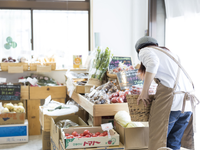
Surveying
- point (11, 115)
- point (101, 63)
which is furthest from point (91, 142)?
point (11, 115)

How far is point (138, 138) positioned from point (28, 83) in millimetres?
2502

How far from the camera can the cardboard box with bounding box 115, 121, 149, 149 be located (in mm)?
2209

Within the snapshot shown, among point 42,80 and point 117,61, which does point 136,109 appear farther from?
point 42,80

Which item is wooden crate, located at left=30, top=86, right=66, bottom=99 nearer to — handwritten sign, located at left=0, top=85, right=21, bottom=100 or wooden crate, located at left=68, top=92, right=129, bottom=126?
handwritten sign, located at left=0, top=85, right=21, bottom=100

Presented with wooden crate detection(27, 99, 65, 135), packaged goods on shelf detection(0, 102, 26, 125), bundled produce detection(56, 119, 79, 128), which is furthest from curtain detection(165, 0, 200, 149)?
packaged goods on shelf detection(0, 102, 26, 125)

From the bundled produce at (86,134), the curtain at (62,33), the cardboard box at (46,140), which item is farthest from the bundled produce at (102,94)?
the curtain at (62,33)

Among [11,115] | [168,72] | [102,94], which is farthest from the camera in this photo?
[11,115]

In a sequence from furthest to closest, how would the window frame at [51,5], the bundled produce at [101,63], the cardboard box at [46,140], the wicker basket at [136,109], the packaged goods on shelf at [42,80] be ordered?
the window frame at [51,5] → the packaged goods on shelf at [42,80] → the bundled produce at [101,63] → the cardboard box at [46,140] → the wicker basket at [136,109]

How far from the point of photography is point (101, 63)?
3.31 metres

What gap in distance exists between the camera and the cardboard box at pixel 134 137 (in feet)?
7.25

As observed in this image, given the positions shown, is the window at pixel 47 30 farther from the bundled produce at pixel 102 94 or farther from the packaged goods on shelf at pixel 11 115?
the bundled produce at pixel 102 94

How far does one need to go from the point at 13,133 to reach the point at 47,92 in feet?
2.77

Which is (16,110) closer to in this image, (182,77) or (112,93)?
(112,93)

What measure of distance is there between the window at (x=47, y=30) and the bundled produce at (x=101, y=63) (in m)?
1.28
